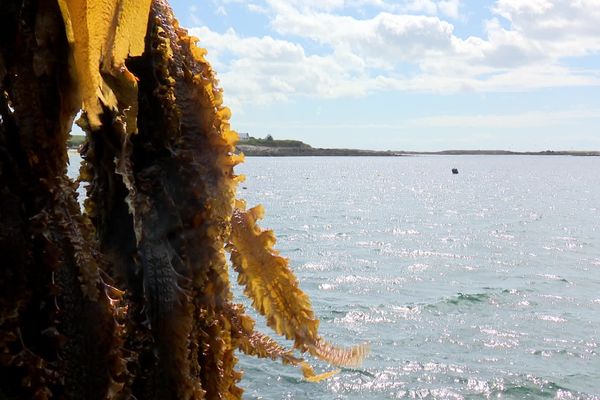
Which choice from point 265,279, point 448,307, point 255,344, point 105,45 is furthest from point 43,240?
point 448,307

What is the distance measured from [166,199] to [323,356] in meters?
0.61

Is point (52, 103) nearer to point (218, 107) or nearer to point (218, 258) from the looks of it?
point (218, 107)

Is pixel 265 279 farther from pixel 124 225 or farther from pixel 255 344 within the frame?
pixel 124 225

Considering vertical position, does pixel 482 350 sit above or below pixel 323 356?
below

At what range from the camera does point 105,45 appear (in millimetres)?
1436

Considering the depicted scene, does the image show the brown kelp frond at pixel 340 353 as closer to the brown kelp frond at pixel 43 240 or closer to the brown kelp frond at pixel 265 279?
the brown kelp frond at pixel 265 279

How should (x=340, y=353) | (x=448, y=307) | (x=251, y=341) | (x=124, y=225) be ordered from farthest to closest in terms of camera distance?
(x=448, y=307), (x=251, y=341), (x=340, y=353), (x=124, y=225)

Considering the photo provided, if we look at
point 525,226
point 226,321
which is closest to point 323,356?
point 226,321

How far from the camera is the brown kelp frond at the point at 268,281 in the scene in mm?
1868

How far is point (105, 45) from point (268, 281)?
0.81 metres

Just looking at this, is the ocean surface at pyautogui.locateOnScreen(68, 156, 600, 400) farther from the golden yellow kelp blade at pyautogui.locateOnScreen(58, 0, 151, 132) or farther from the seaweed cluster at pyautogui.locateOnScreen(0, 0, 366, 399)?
the golden yellow kelp blade at pyautogui.locateOnScreen(58, 0, 151, 132)

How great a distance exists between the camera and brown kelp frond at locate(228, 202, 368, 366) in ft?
6.13

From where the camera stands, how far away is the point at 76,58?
4.57 ft

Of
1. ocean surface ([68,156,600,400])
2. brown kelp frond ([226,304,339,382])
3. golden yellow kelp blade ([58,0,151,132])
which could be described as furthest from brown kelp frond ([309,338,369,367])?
golden yellow kelp blade ([58,0,151,132])
